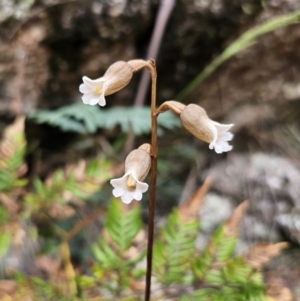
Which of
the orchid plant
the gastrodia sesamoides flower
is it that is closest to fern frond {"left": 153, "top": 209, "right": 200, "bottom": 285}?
the orchid plant

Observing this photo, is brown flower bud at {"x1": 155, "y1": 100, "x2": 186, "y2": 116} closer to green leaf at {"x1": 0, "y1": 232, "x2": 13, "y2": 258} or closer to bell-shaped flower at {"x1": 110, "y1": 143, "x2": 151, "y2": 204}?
bell-shaped flower at {"x1": 110, "y1": 143, "x2": 151, "y2": 204}

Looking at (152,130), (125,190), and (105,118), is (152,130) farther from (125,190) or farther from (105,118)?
(105,118)

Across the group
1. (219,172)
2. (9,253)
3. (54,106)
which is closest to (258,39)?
(219,172)

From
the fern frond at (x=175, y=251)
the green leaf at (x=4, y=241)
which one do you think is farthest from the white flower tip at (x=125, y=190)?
the green leaf at (x=4, y=241)

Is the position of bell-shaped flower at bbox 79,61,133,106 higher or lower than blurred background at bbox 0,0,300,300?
higher

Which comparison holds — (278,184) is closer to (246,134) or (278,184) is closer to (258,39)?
(246,134)

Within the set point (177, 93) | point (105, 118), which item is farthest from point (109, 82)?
point (177, 93)

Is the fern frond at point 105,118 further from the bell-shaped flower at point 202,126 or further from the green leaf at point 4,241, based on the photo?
the bell-shaped flower at point 202,126
